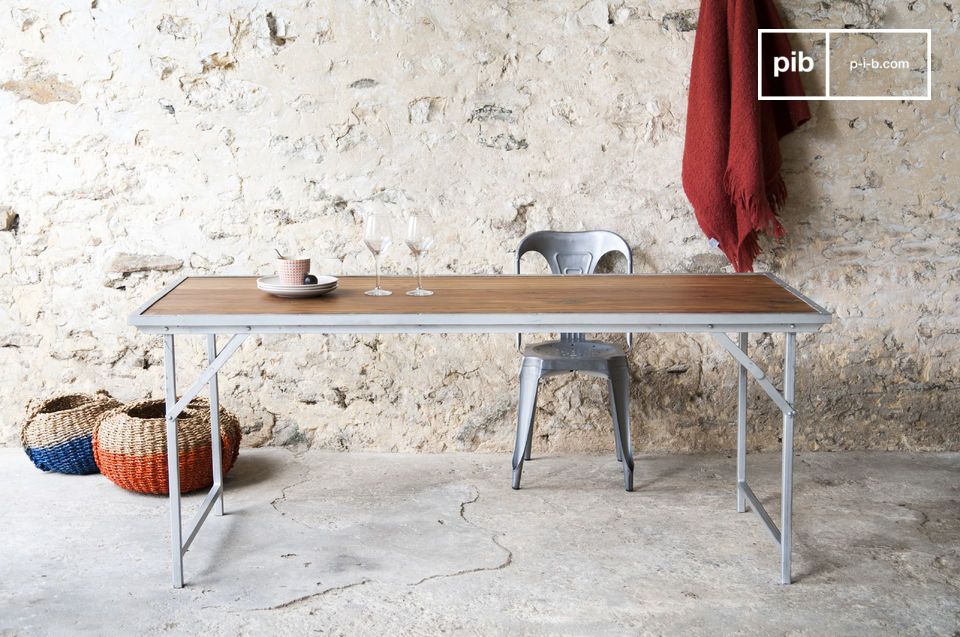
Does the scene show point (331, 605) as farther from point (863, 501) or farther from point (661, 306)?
point (863, 501)

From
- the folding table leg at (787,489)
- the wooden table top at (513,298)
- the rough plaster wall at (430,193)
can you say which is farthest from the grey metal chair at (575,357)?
the folding table leg at (787,489)

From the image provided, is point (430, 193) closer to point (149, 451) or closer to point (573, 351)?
point (573, 351)

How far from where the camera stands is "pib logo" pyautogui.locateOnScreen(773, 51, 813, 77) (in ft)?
12.2

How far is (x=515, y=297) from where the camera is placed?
2793 mm

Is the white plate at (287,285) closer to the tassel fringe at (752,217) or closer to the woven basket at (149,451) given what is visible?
the woven basket at (149,451)

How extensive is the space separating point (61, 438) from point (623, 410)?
2027 millimetres

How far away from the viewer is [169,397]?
2.83 meters

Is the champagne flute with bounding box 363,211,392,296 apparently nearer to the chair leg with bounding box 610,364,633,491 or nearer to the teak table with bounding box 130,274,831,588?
the teak table with bounding box 130,274,831,588

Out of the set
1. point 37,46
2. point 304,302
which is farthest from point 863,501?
point 37,46

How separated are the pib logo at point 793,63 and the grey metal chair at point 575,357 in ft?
2.86

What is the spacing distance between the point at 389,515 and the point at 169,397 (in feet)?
2.79

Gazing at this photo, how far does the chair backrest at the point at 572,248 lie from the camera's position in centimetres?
373

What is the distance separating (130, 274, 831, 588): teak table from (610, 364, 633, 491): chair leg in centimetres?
48

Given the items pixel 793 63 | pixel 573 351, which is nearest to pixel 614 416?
pixel 573 351
